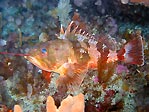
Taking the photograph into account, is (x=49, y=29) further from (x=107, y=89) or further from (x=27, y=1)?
(x=107, y=89)

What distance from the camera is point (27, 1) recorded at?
7.10m

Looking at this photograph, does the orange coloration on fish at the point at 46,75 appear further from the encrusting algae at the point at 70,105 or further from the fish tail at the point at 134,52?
the encrusting algae at the point at 70,105

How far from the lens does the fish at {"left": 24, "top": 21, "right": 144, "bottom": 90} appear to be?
3092 mm

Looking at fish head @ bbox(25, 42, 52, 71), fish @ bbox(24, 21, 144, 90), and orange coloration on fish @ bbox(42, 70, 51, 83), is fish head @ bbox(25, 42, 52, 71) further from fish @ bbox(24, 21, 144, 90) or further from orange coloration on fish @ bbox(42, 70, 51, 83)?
orange coloration on fish @ bbox(42, 70, 51, 83)

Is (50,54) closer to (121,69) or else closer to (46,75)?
(46,75)

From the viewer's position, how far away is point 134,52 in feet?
10.8

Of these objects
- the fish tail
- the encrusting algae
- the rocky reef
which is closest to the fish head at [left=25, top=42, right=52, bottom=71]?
the rocky reef

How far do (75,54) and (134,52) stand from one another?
25.9 inches

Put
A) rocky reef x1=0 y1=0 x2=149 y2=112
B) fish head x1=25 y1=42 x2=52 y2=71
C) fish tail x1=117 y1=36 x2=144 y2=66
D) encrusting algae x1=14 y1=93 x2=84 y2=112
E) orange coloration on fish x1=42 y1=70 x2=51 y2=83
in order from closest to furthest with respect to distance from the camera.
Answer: encrusting algae x1=14 y1=93 x2=84 y2=112, fish head x1=25 y1=42 x2=52 y2=71, fish tail x1=117 y1=36 x2=144 y2=66, rocky reef x1=0 y1=0 x2=149 y2=112, orange coloration on fish x1=42 y1=70 x2=51 y2=83

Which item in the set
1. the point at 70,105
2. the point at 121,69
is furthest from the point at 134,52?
the point at 70,105

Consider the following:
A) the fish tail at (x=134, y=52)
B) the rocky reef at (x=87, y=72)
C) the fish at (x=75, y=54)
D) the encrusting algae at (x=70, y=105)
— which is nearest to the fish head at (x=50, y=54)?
the fish at (x=75, y=54)

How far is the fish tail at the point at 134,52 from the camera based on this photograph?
3.20 m

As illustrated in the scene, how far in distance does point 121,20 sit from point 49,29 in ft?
5.05

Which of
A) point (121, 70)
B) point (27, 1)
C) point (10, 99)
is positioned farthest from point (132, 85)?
point (27, 1)
